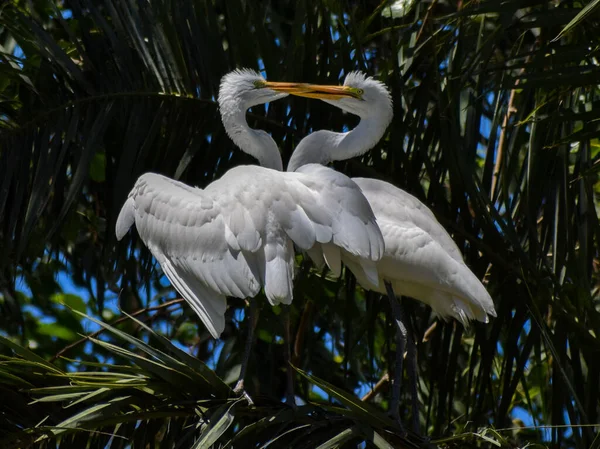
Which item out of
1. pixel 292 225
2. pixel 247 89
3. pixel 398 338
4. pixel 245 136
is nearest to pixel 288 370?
pixel 398 338

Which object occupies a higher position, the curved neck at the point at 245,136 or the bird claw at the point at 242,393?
the curved neck at the point at 245,136

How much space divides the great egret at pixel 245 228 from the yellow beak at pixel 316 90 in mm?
535

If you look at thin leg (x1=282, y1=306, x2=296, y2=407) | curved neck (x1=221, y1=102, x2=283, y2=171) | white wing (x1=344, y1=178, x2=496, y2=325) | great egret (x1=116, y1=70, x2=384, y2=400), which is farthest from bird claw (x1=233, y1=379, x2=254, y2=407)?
curved neck (x1=221, y1=102, x2=283, y2=171)

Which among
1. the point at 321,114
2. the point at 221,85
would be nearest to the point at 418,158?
the point at 321,114

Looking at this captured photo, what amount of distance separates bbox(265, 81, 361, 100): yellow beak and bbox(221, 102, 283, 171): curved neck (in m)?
0.19

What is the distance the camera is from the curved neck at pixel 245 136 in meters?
4.27

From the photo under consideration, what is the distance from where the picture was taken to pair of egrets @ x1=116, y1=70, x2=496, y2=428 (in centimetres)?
345

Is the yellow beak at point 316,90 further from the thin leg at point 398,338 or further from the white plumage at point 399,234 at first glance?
the thin leg at point 398,338

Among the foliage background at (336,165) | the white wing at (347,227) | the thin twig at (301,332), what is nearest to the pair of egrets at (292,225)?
the white wing at (347,227)

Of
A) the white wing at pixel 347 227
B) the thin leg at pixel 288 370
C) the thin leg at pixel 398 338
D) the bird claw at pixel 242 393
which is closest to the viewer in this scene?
the bird claw at pixel 242 393

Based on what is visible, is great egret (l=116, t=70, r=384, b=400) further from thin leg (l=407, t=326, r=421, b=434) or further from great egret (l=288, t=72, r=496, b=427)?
thin leg (l=407, t=326, r=421, b=434)

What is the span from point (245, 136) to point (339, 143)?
1.30 feet

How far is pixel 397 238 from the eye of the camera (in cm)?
405

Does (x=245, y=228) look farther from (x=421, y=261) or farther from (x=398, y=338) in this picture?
(x=398, y=338)
